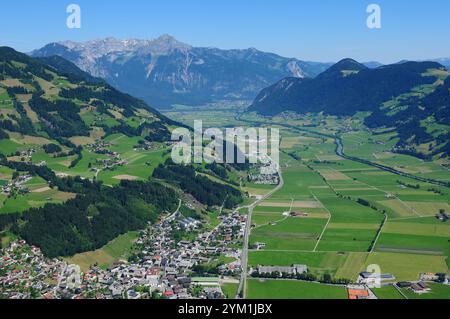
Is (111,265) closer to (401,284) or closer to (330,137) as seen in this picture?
(401,284)

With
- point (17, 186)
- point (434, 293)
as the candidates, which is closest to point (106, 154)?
point (17, 186)

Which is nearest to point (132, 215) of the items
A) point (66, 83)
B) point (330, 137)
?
point (66, 83)

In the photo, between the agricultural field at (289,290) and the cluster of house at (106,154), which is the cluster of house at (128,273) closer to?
the agricultural field at (289,290)

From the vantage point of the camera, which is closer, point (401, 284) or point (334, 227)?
point (401, 284)

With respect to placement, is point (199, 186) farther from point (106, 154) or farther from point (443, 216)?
point (443, 216)

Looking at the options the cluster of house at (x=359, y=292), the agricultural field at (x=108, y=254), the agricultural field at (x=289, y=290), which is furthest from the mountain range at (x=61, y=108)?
the cluster of house at (x=359, y=292)

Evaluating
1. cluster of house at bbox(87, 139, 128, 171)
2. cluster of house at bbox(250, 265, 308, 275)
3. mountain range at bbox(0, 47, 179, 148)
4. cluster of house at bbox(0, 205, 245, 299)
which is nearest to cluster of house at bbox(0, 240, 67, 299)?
cluster of house at bbox(0, 205, 245, 299)
